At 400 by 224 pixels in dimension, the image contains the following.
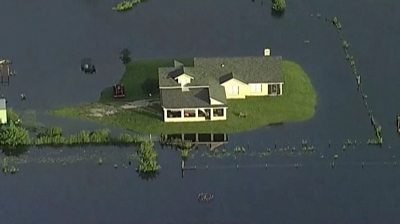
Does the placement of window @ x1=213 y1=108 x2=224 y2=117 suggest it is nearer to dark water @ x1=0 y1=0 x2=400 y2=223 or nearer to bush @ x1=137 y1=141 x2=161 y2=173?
dark water @ x1=0 y1=0 x2=400 y2=223

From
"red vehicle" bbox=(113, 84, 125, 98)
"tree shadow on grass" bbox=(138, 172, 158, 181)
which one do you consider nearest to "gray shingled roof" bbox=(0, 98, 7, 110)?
"red vehicle" bbox=(113, 84, 125, 98)

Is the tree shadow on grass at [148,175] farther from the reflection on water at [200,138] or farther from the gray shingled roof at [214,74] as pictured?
the gray shingled roof at [214,74]

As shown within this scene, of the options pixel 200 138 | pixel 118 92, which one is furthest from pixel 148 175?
pixel 118 92

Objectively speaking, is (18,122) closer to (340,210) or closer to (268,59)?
(268,59)

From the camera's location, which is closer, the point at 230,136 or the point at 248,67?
the point at 230,136

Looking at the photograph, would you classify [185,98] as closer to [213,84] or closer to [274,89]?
[213,84]

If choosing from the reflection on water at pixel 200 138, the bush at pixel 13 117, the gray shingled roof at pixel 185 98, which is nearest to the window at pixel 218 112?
the gray shingled roof at pixel 185 98
